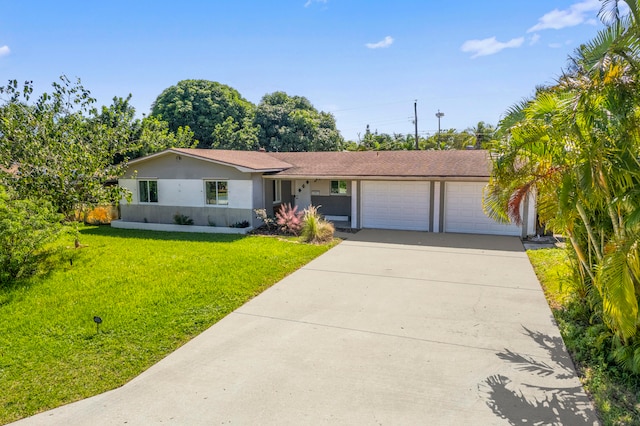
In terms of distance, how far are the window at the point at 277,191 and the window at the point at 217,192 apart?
2.51m

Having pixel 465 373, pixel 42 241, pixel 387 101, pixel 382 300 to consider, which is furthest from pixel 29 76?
pixel 387 101

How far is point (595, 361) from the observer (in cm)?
518

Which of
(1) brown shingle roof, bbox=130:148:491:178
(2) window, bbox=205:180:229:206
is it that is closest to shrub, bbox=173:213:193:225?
(2) window, bbox=205:180:229:206

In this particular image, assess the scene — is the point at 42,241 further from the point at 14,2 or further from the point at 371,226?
the point at 371,226

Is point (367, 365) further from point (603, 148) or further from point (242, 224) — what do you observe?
point (242, 224)

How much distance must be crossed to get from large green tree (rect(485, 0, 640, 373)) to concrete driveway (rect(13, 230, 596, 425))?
48.2 inches

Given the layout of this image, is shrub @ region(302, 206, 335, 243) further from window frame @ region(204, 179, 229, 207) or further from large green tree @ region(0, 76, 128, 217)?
large green tree @ region(0, 76, 128, 217)

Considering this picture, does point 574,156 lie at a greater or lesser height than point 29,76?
lesser

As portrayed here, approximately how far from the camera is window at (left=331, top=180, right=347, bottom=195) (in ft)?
59.4

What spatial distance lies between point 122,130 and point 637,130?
48.4 feet

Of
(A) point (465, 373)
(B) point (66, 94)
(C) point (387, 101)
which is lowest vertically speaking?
(A) point (465, 373)

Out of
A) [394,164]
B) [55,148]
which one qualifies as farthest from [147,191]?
[394,164]

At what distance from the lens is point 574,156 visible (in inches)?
204

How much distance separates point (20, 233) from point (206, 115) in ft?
87.2
